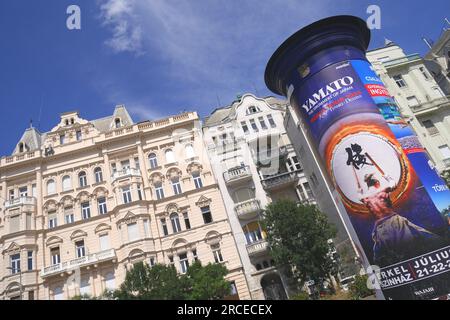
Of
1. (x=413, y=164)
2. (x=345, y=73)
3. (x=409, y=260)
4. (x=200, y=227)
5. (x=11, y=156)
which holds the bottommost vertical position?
(x=409, y=260)

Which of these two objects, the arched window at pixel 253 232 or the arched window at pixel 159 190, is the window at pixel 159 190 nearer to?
the arched window at pixel 159 190

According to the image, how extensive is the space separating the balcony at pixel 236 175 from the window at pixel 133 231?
983 centimetres

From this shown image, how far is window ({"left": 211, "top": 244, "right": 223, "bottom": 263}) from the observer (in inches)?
1173

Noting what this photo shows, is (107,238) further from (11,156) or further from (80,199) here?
(11,156)

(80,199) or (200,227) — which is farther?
(80,199)

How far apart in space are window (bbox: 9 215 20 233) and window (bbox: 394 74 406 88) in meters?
43.2

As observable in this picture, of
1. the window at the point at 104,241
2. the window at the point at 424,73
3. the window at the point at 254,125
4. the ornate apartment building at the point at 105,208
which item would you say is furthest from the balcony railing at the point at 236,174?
the window at the point at 424,73

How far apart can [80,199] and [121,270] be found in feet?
29.7

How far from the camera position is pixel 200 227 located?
31.0 metres

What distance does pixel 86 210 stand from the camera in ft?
108

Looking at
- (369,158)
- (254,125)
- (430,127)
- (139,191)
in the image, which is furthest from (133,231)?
(430,127)

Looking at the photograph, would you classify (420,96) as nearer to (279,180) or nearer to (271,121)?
(271,121)
